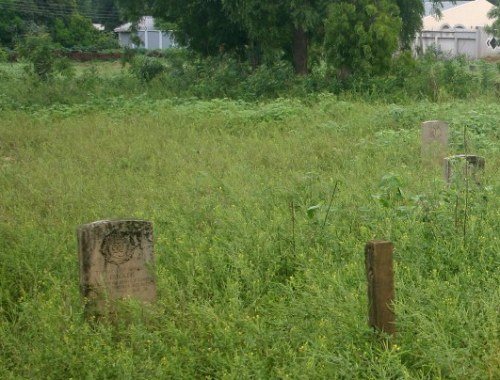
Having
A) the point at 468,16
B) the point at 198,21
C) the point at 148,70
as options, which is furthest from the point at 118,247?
the point at 468,16

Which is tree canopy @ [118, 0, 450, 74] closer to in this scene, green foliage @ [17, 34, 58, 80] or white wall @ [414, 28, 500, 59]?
green foliage @ [17, 34, 58, 80]

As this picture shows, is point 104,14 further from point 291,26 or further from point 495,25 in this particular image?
point 291,26

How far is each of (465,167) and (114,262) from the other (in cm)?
340

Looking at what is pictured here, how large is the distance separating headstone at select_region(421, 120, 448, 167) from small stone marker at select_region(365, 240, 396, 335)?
205 inches

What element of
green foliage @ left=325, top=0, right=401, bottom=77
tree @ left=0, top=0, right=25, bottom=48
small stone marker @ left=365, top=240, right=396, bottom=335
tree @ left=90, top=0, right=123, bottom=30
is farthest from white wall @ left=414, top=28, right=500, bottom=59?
small stone marker @ left=365, top=240, right=396, bottom=335

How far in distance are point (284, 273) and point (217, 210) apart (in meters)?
1.43

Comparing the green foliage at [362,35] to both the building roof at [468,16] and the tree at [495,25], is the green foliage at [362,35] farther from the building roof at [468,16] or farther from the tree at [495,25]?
the building roof at [468,16]

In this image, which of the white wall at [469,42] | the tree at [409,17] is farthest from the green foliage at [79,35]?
the tree at [409,17]

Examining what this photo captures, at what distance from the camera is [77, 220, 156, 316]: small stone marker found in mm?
5734

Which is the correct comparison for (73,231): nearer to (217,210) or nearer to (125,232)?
(217,210)

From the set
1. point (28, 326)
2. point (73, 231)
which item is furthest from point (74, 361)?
point (73, 231)

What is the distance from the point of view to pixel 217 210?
24.8 feet

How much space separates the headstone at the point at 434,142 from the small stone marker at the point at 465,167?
1781 millimetres

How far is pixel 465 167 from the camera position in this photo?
777 cm
